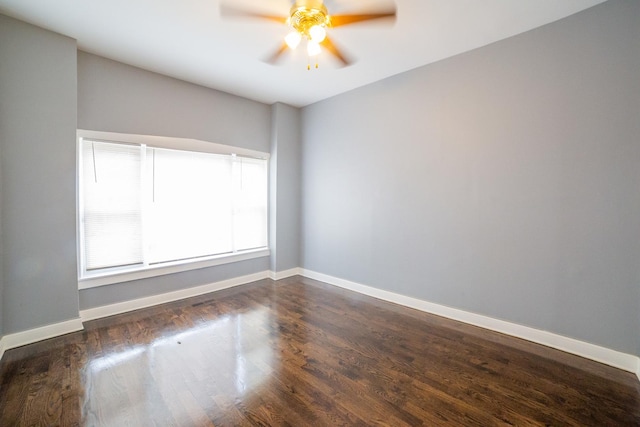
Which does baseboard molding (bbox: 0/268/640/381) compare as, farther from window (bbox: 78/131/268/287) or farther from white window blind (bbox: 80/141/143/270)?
white window blind (bbox: 80/141/143/270)

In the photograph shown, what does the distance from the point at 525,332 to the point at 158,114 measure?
15.0ft

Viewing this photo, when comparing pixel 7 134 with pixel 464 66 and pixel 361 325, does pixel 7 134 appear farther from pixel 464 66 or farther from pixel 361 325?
pixel 464 66

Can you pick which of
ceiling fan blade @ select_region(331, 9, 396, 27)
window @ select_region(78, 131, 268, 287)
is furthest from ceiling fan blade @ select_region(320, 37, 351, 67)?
window @ select_region(78, 131, 268, 287)

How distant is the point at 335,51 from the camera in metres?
2.82

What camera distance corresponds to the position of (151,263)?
338 centimetres

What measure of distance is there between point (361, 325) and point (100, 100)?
366 cm

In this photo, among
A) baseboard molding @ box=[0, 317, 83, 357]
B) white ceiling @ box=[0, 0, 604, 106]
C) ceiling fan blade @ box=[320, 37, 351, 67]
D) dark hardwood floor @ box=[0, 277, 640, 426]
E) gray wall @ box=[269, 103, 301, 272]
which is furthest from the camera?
gray wall @ box=[269, 103, 301, 272]

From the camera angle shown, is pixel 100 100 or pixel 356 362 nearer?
pixel 356 362

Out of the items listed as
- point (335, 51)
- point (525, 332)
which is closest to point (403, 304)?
point (525, 332)

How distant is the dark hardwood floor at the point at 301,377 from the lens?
5.42ft

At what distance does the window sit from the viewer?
2973 mm

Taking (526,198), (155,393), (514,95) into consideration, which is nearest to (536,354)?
(526,198)

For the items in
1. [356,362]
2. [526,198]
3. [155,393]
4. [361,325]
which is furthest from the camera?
[361,325]

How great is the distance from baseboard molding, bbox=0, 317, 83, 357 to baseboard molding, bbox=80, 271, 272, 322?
17 centimetres
